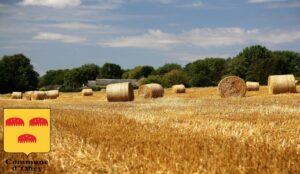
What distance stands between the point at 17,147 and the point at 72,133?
12.4ft

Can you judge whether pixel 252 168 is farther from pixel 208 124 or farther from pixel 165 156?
pixel 208 124

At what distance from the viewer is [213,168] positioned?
5.14 meters

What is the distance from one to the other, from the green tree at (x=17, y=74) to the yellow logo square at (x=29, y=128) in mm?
100739

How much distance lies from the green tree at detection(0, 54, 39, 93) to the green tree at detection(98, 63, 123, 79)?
159ft

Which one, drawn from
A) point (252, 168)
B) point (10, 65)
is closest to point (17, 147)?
point (252, 168)

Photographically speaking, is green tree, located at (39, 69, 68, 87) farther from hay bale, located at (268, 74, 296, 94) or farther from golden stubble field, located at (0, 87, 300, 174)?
golden stubble field, located at (0, 87, 300, 174)

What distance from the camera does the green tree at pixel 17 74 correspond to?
104250mm

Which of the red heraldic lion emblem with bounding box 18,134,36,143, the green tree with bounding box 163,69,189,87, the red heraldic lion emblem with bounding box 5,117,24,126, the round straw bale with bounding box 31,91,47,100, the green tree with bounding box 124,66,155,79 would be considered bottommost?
the round straw bale with bounding box 31,91,47,100

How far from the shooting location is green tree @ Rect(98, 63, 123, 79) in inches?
6459

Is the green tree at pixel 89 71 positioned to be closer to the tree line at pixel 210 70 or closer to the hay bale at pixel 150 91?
the tree line at pixel 210 70

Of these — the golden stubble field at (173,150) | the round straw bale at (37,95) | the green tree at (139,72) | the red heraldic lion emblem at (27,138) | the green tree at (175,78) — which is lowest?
the round straw bale at (37,95)

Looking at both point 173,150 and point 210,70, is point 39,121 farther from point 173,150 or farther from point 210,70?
point 210,70

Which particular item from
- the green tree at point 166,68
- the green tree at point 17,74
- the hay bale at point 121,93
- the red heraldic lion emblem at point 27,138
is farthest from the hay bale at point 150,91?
the green tree at point 166,68

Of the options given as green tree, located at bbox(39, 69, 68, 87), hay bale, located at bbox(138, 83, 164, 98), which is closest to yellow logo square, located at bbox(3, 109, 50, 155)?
hay bale, located at bbox(138, 83, 164, 98)
